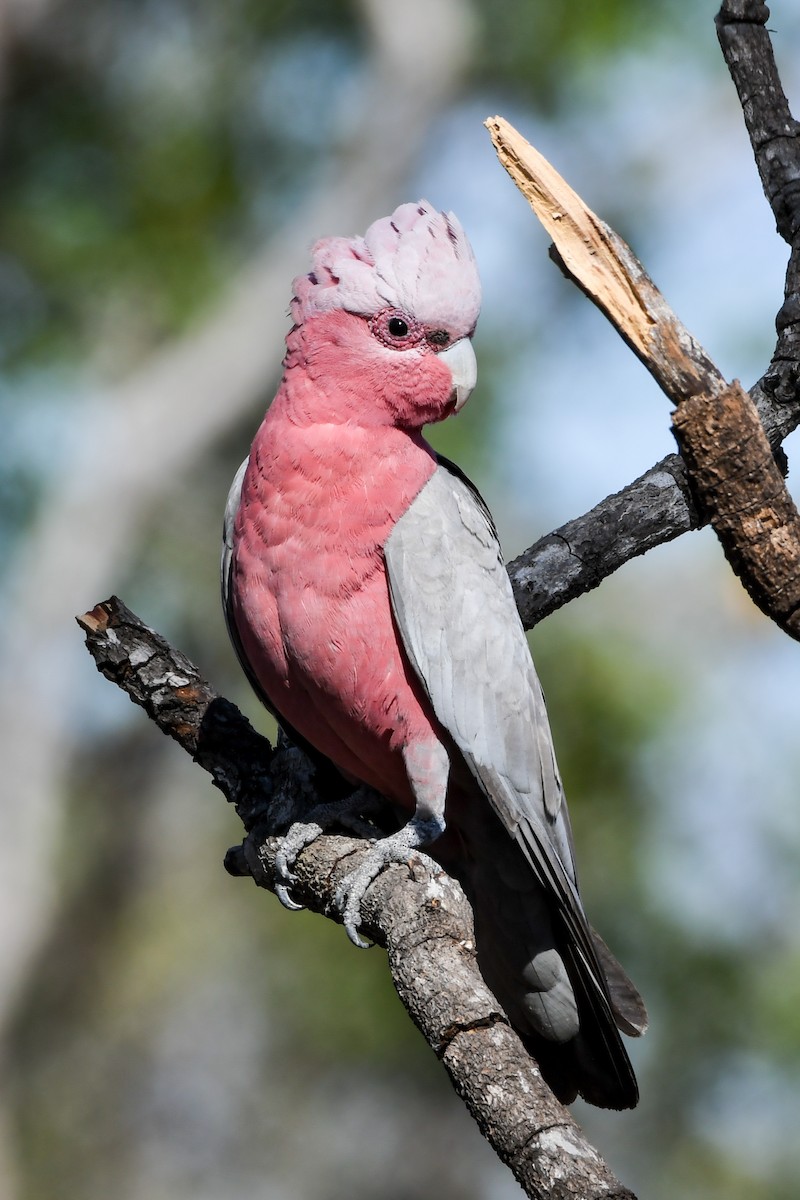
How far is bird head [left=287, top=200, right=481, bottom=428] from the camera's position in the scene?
4371 mm

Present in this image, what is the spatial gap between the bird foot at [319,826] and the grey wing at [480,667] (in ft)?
2.06

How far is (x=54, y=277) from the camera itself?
1742 centimetres

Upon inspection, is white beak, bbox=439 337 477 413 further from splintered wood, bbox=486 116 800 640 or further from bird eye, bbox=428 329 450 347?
splintered wood, bbox=486 116 800 640

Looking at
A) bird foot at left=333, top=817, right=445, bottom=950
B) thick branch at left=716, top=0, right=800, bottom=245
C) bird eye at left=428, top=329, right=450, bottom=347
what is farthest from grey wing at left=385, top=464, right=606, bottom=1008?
thick branch at left=716, top=0, right=800, bottom=245

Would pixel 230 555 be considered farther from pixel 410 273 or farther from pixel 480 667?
pixel 410 273

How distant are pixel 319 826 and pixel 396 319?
202 cm

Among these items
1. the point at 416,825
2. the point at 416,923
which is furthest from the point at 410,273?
the point at 416,923

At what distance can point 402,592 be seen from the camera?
173 inches

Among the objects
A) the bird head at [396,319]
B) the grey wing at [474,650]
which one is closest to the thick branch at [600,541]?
the grey wing at [474,650]

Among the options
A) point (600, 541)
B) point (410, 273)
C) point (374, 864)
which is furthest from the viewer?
point (600, 541)

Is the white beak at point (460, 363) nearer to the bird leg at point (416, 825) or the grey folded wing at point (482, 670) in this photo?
the grey folded wing at point (482, 670)

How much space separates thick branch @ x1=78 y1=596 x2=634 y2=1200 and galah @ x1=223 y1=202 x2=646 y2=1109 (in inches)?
11.6

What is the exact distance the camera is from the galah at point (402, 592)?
14.4 feet

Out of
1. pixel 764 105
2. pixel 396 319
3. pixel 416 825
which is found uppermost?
pixel 764 105
